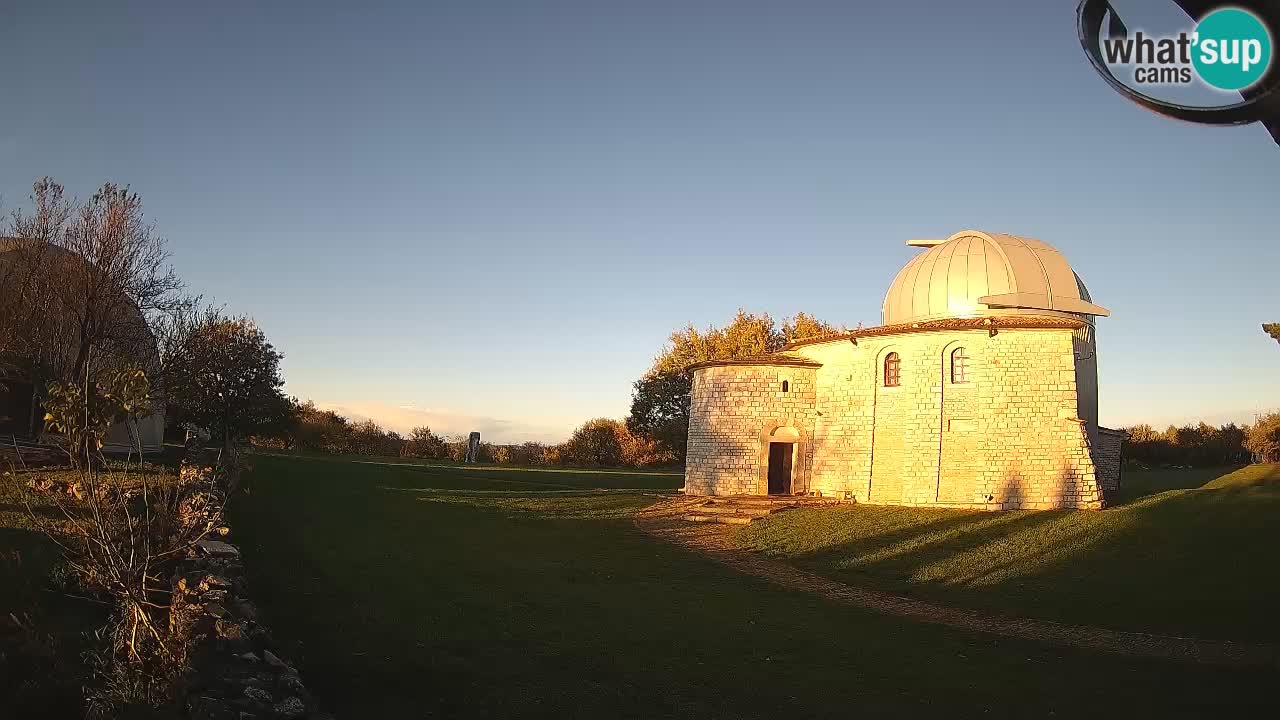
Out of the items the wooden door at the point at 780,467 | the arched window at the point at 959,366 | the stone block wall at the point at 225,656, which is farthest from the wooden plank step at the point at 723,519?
the stone block wall at the point at 225,656

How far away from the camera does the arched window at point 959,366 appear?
23.8 m

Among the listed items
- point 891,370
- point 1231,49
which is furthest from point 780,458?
point 1231,49

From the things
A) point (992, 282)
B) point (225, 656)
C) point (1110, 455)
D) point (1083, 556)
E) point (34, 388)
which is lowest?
point (225, 656)

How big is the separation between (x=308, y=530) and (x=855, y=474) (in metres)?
17.0

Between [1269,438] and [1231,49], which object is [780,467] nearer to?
[1269,438]

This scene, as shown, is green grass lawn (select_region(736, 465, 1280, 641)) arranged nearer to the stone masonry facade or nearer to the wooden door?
the stone masonry facade

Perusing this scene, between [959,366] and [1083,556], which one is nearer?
[1083,556]

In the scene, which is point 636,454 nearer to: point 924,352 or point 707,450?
point 707,450

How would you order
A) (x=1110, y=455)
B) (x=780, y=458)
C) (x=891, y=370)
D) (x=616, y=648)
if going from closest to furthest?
(x=616, y=648) < (x=891, y=370) < (x=780, y=458) < (x=1110, y=455)

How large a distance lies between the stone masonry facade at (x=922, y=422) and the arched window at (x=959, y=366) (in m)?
0.04

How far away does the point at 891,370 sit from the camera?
2550cm

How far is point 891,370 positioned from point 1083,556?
32.1 ft

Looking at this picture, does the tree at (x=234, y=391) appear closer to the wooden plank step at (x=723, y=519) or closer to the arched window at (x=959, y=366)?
the wooden plank step at (x=723, y=519)

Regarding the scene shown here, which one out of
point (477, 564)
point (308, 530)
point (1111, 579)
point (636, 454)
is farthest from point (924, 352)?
point (636, 454)
